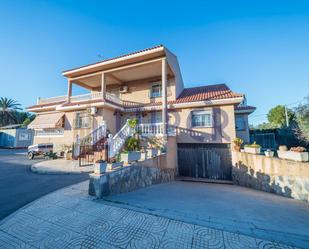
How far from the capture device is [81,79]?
16.9 meters

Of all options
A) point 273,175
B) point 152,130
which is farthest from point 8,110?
point 273,175

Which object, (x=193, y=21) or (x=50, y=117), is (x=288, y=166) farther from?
(x=50, y=117)

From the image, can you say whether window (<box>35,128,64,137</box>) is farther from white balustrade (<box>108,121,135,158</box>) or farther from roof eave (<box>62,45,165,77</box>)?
white balustrade (<box>108,121,135,158</box>)

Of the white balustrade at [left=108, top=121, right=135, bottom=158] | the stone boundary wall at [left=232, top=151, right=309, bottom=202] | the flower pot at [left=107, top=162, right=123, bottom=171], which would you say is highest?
the white balustrade at [left=108, top=121, right=135, bottom=158]

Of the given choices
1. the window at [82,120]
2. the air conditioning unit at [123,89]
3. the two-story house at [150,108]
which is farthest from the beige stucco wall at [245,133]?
the window at [82,120]

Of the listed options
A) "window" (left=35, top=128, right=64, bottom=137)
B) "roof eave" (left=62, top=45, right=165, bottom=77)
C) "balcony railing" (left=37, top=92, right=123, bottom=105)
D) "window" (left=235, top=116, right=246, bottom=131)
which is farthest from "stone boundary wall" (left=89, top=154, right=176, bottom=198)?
"window" (left=35, top=128, right=64, bottom=137)

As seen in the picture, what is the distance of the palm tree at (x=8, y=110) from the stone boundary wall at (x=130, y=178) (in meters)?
48.1

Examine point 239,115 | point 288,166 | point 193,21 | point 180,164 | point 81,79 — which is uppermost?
point 193,21

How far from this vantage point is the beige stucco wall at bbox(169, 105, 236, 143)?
43.3 feet

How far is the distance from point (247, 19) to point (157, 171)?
48.5 ft

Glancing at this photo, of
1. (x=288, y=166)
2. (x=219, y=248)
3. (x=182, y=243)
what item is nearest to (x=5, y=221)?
(x=182, y=243)

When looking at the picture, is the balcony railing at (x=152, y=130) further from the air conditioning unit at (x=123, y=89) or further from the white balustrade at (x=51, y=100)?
the white balustrade at (x=51, y=100)

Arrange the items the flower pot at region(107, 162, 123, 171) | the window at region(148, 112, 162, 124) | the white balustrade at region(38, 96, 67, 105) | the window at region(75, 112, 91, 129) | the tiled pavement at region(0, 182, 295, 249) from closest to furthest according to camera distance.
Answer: the tiled pavement at region(0, 182, 295, 249) → the flower pot at region(107, 162, 123, 171) → the window at region(75, 112, 91, 129) → the window at region(148, 112, 162, 124) → the white balustrade at region(38, 96, 67, 105)

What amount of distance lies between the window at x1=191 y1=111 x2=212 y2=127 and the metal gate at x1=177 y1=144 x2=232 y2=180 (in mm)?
2026
